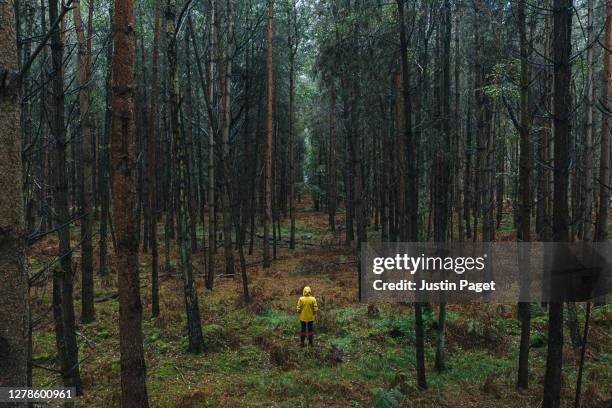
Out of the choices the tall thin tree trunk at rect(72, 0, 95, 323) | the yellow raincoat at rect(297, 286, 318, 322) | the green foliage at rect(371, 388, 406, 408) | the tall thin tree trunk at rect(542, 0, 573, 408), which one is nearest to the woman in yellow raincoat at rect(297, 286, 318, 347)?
the yellow raincoat at rect(297, 286, 318, 322)

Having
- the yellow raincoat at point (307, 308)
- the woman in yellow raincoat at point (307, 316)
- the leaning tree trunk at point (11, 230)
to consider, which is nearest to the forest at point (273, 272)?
the leaning tree trunk at point (11, 230)

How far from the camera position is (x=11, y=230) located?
150 centimetres

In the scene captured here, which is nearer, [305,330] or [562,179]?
[562,179]

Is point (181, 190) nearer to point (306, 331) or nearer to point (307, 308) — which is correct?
point (307, 308)

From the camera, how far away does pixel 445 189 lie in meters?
8.48

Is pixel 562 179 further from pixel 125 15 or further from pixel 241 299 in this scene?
pixel 241 299

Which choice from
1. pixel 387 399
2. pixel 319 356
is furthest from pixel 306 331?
pixel 387 399

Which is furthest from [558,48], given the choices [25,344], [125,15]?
[25,344]

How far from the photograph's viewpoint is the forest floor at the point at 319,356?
7660 mm

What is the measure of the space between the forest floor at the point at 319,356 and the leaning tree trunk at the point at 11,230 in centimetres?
395

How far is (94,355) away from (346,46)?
30.8 ft

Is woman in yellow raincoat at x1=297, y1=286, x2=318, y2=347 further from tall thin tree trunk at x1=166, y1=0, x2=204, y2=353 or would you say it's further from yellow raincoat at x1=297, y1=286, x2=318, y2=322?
tall thin tree trunk at x1=166, y1=0, x2=204, y2=353

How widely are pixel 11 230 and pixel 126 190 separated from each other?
2401 millimetres

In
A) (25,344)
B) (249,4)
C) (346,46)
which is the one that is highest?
(249,4)
